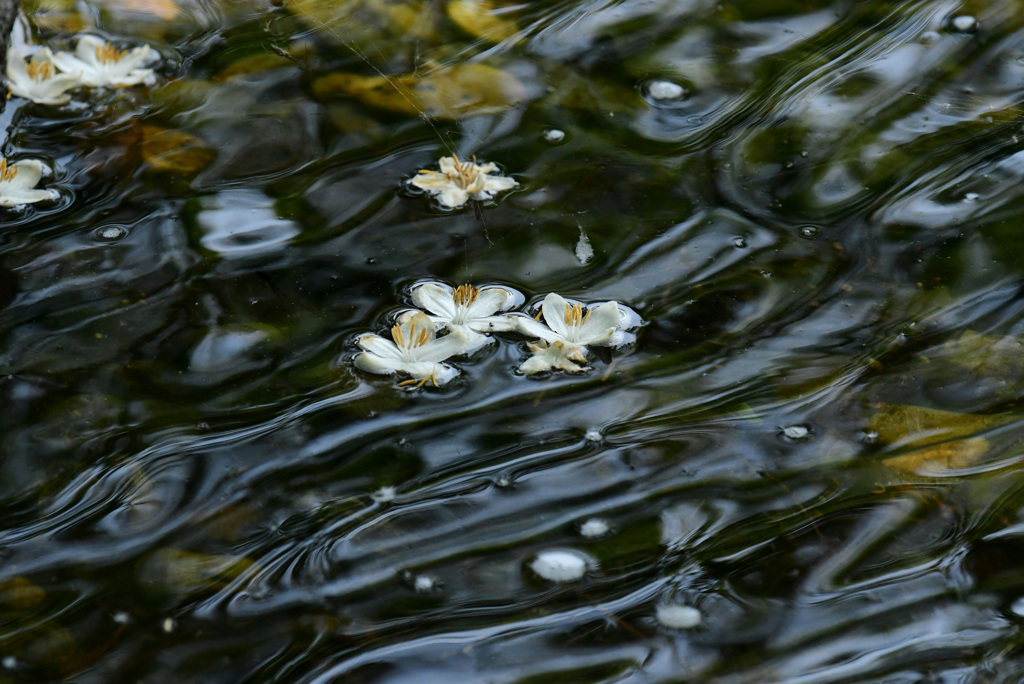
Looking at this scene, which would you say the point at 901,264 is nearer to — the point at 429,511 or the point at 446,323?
the point at 446,323

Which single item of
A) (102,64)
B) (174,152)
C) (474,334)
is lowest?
(474,334)

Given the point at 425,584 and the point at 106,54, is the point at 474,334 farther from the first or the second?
the point at 106,54

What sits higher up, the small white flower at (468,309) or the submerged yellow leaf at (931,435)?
the small white flower at (468,309)

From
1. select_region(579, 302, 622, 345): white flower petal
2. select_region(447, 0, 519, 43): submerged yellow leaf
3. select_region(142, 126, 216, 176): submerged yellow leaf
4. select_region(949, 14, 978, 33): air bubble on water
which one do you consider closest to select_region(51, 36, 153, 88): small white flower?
select_region(142, 126, 216, 176): submerged yellow leaf

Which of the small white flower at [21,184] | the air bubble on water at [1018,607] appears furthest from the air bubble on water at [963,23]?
the small white flower at [21,184]

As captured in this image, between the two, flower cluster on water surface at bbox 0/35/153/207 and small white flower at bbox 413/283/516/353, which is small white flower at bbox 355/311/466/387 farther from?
flower cluster on water surface at bbox 0/35/153/207

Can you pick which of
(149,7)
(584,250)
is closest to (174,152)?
(149,7)

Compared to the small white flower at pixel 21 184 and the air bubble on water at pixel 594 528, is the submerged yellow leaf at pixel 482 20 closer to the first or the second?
the small white flower at pixel 21 184
